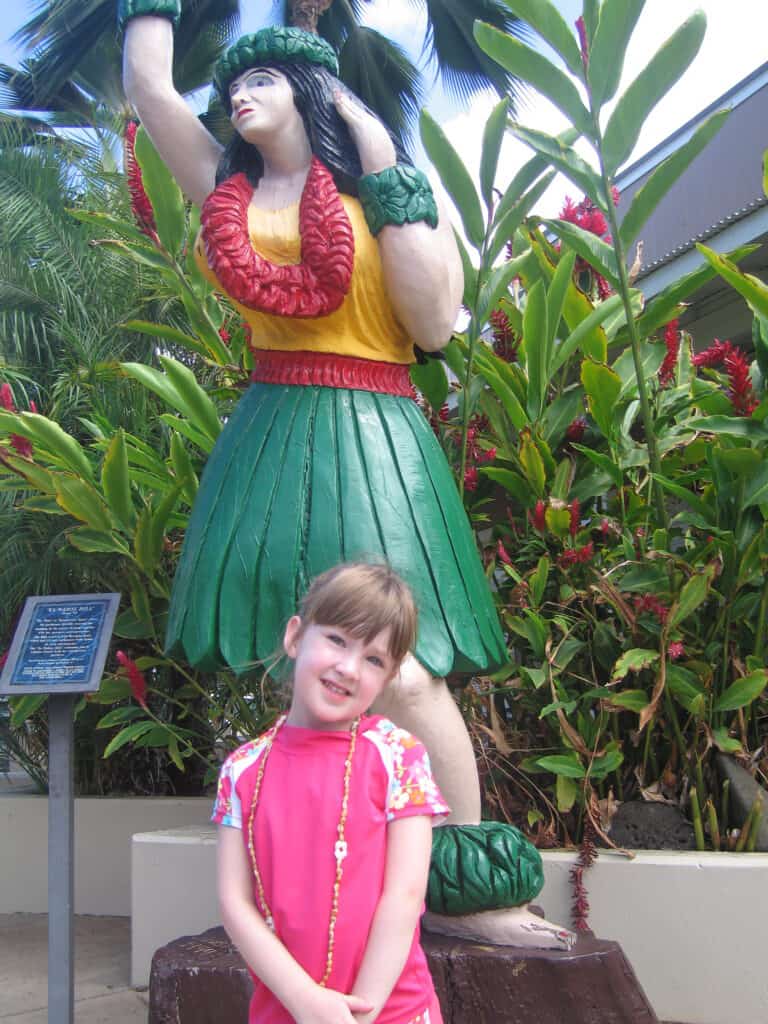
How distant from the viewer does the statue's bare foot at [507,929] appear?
5.55 feet

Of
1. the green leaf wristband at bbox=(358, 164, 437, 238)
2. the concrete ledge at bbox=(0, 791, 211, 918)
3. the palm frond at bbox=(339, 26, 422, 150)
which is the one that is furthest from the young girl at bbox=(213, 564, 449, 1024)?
the palm frond at bbox=(339, 26, 422, 150)

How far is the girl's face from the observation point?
111 centimetres

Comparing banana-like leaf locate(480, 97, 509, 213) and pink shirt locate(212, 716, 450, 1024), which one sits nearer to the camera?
pink shirt locate(212, 716, 450, 1024)

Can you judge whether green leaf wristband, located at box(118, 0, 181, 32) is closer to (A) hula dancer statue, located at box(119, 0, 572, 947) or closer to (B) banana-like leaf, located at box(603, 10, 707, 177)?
(A) hula dancer statue, located at box(119, 0, 572, 947)

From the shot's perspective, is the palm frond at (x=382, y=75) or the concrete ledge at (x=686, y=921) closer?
the concrete ledge at (x=686, y=921)

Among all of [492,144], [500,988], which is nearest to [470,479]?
[492,144]

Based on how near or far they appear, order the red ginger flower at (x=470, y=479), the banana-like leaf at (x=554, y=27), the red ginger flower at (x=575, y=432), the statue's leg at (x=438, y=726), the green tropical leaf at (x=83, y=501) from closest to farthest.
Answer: the statue's leg at (x=438, y=726)
the banana-like leaf at (x=554, y=27)
the green tropical leaf at (x=83, y=501)
the red ginger flower at (x=470, y=479)
the red ginger flower at (x=575, y=432)

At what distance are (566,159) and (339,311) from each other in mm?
729

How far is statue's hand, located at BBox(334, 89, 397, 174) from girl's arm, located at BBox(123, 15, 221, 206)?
1.06ft

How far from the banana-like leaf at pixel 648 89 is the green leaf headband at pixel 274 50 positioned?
0.63 metres

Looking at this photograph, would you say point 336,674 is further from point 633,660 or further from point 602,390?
point 602,390

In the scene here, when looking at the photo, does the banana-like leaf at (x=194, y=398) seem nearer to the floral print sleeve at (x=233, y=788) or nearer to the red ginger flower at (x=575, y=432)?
the red ginger flower at (x=575, y=432)

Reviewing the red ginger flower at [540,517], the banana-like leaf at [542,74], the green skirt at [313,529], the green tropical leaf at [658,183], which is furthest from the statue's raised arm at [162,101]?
the red ginger flower at [540,517]

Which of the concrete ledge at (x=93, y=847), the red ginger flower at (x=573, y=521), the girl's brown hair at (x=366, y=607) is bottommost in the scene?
the concrete ledge at (x=93, y=847)
